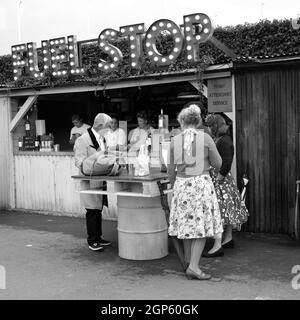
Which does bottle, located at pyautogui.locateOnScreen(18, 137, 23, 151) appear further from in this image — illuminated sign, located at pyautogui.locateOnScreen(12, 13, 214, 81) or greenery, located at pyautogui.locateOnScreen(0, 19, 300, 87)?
greenery, located at pyautogui.locateOnScreen(0, 19, 300, 87)

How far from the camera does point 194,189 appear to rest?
5.09 meters

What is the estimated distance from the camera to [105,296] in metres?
4.73

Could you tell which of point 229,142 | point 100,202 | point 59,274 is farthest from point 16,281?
point 229,142

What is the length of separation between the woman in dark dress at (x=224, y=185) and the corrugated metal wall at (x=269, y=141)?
1.00m

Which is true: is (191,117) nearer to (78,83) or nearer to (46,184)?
(78,83)

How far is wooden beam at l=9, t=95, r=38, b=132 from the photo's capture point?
9.45 meters

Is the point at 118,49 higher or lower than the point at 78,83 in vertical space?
higher

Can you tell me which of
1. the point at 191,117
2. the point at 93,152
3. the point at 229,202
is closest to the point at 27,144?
the point at 93,152

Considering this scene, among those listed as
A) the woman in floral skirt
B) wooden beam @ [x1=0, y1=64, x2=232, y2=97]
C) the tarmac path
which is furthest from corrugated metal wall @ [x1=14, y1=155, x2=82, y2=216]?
the woman in floral skirt

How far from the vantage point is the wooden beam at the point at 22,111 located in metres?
9.45

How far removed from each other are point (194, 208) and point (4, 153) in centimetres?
603

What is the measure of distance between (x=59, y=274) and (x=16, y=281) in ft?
1.61

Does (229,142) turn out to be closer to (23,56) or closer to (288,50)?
(288,50)

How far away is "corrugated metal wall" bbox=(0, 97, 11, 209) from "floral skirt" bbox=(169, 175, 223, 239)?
19.0ft
